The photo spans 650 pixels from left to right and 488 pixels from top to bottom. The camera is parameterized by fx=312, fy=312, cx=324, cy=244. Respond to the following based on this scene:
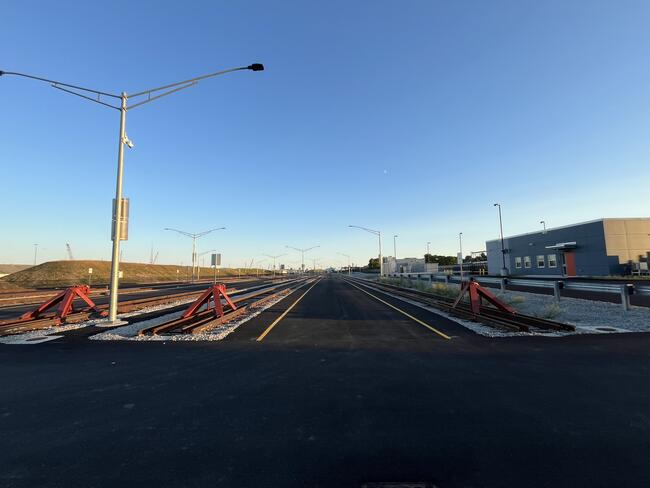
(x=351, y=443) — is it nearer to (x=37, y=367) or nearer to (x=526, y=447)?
(x=526, y=447)


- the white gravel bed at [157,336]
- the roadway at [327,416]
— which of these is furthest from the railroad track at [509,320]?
the white gravel bed at [157,336]

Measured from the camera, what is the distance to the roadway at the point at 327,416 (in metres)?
3.18

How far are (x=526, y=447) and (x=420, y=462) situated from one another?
4.42ft

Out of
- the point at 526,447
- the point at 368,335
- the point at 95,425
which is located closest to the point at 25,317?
the point at 95,425

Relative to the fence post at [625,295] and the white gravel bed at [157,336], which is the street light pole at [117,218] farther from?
the fence post at [625,295]

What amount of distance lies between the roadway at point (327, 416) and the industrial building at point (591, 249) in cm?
3803

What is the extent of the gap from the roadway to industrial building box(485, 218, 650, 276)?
38.0 m

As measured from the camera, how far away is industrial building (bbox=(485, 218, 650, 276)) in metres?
36.4

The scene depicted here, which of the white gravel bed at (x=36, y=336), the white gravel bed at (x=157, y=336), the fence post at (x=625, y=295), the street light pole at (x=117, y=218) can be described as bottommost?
the white gravel bed at (x=157, y=336)

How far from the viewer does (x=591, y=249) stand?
126ft

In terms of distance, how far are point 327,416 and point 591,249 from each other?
47256 millimetres

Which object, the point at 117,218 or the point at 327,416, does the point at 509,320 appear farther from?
the point at 117,218

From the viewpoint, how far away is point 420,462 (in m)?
3.31

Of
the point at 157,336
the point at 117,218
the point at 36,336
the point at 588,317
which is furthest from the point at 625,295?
the point at 36,336
